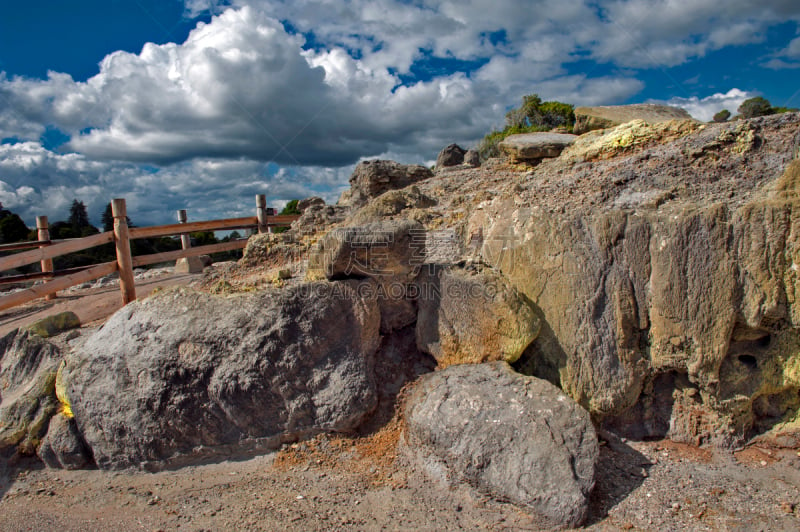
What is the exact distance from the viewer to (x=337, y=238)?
395 cm

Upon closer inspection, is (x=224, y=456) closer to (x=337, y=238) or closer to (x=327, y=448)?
(x=327, y=448)

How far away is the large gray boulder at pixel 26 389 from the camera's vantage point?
4109mm

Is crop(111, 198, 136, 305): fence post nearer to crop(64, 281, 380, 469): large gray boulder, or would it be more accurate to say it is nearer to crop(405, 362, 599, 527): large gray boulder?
crop(64, 281, 380, 469): large gray boulder

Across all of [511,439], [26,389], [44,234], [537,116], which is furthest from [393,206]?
[537,116]

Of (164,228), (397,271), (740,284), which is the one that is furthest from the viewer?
(164,228)

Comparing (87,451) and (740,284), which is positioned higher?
(740,284)

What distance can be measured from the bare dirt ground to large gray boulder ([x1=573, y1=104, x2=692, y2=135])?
14.2 feet

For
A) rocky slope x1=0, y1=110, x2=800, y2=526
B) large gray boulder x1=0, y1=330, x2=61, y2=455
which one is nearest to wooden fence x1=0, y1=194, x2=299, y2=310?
large gray boulder x1=0, y1=330, x2=61, y2=455

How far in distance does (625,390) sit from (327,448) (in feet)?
8.04

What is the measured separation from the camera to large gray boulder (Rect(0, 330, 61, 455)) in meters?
4.11

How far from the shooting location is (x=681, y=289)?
3.71 m

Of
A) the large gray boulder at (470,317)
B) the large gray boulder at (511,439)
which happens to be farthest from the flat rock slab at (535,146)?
the large gray boulder at (511,439)

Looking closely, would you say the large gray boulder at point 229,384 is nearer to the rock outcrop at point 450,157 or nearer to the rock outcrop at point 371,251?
Result: the rock outcrop at point 371,251

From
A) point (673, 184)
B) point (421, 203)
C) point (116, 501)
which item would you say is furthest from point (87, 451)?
point (673, 184)
